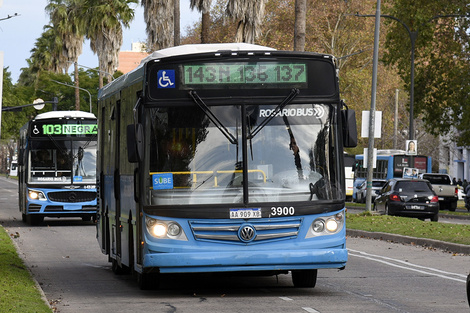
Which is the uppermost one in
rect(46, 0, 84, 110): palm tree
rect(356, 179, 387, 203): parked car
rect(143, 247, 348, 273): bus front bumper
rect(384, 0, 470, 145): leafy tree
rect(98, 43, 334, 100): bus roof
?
rect(46, 0, 84, 110): palm tree

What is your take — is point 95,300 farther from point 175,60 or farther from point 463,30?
point 463,30

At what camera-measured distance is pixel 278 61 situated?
12.2m

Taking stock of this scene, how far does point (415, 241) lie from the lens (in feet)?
73.6

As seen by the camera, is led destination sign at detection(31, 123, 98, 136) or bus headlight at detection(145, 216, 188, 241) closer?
bus headlight at detection(145, 216, 188, 241)

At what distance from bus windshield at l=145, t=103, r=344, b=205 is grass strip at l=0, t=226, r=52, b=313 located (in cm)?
184

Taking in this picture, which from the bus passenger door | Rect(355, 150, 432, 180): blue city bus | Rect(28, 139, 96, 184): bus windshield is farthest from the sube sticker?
Rect(355, 150, 432, 180): blue city bus

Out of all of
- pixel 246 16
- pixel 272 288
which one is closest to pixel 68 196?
pixel 246 16

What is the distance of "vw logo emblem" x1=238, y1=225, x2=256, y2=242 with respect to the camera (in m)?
11.6

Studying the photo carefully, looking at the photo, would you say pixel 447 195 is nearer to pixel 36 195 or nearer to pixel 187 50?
pixel 36 195

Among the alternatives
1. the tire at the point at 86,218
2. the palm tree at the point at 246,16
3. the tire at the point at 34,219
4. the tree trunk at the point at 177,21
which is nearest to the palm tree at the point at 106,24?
the tree trunk at the point at 177,21

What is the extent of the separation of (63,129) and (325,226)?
57.2ft

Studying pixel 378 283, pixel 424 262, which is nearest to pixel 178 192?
pixel 378 283

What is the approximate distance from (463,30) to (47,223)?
25608mm

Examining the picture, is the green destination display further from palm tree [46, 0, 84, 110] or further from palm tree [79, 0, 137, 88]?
palm tree [46, 0, 84, 110]
